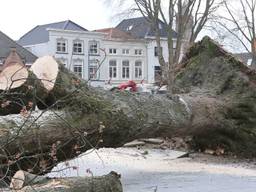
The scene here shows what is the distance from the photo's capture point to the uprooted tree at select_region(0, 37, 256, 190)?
582cm

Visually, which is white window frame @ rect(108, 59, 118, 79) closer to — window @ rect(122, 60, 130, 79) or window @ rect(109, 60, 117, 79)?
window @ rect(109, 60, 117, 79)

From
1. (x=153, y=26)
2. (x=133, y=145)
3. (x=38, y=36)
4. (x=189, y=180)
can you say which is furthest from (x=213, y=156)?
(x=38, y=36)

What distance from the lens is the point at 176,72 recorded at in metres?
10.8

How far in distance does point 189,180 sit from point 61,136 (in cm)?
182

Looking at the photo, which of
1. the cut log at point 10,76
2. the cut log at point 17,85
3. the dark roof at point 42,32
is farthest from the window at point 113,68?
the cut log at point 10,76

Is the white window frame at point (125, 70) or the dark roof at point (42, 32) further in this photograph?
the white window frame at point (125, 70)

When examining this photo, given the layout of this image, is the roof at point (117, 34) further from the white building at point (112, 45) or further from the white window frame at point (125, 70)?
the white window frame at point (125, 70)

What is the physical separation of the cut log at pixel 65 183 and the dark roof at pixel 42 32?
4771 cm

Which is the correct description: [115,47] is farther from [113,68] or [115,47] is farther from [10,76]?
[10,76]

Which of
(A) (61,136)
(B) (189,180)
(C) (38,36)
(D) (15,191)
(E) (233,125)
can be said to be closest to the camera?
(D) (15,191)

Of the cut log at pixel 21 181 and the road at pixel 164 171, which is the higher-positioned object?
the cut log at pixel 21 181

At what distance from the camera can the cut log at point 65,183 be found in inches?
174

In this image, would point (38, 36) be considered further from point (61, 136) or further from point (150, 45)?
point (61, 136)

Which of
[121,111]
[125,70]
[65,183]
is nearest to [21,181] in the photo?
[65,183]
